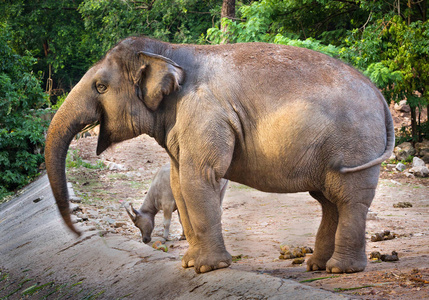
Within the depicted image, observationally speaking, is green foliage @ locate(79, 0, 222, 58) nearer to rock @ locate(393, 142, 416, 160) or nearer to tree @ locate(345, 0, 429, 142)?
tree @ locate(345, 0, 429, 142)

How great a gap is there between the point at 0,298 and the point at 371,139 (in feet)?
15.7

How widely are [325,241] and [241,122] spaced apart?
1370 mm

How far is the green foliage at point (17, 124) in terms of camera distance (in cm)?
1452

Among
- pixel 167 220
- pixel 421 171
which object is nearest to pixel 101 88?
pixel 167 220

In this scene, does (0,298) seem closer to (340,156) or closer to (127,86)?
(127,86)

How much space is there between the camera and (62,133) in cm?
486

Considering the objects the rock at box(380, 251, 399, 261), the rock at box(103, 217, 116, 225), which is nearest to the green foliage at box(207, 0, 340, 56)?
the rock at box(103, 217, 116, 225)

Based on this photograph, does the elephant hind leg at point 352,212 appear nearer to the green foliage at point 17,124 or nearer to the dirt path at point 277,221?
the dirt path at point 277,221

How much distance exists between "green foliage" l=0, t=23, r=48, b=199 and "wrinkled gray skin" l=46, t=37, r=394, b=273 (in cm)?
1013

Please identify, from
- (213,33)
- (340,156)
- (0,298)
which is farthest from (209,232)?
(213,33)

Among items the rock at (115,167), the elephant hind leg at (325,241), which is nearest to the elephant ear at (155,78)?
the elephant hind leg at (325,241)

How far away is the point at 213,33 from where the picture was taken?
14.9 m

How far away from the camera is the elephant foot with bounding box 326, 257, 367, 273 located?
14.7 feet

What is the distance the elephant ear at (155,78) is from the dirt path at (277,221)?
0.86m
